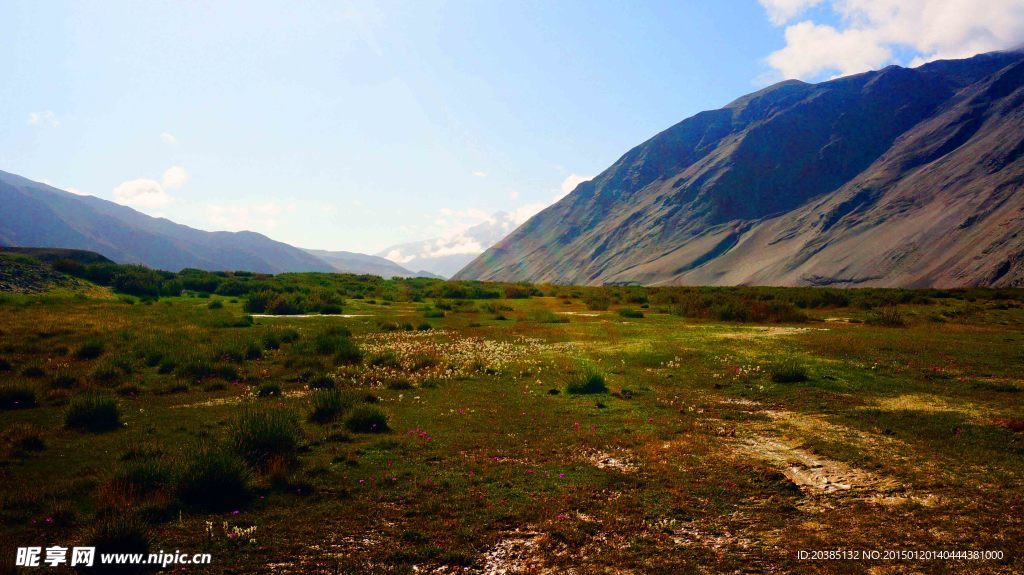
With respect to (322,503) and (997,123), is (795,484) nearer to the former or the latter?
(322,503)

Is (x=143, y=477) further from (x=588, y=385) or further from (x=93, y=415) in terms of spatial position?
(x=588, y=385)

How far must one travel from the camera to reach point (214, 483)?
809 centimetres

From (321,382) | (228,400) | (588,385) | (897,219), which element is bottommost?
(228,400)

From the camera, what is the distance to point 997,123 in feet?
531

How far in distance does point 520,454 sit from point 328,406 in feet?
19.2

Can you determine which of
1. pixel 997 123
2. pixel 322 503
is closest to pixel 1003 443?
pixel 322 503

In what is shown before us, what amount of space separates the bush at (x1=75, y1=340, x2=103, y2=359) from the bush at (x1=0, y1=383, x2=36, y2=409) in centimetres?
715

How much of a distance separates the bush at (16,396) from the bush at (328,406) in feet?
26.6

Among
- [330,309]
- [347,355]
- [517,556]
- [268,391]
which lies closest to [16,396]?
[268,391]

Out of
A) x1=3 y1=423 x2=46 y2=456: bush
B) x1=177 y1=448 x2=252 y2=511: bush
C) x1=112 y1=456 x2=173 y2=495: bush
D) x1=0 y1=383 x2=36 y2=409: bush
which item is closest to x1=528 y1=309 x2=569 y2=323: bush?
x1=0 y1=383 x2=36 y2=409: bush

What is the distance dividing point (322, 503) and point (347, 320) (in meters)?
29.2

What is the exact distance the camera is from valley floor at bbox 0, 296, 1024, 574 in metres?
6.63

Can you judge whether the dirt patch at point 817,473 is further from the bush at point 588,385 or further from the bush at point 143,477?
the bush at point 143,477

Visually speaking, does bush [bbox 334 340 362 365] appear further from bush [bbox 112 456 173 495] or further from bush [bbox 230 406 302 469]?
bush [bbox 112 456 173 495]
